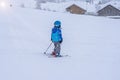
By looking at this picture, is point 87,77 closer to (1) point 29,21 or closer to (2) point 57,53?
(2) point 57,53

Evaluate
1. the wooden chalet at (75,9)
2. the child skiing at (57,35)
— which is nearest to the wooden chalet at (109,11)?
the wooden chalet at (75,9)

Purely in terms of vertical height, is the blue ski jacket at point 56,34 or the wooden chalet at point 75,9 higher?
the blue ski jacket at point 56,34

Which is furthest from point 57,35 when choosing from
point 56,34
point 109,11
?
point 109,11

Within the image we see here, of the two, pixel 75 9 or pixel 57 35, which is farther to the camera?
pixel 75 9

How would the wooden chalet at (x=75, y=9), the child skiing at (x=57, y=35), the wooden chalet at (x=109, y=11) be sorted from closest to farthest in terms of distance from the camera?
the child skiing at (x=57, y=35) → the wooden chalet at (x=109, y=11) → the wooden chalet at (x=75, y=9)

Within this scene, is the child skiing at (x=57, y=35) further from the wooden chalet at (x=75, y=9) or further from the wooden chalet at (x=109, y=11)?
the wooden chalet at (x=75, y=9)

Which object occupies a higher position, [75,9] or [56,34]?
[56,34]

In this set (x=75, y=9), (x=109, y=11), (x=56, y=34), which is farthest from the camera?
(x=75, y=9)

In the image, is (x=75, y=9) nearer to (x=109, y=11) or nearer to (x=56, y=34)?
(x=109, y=11)

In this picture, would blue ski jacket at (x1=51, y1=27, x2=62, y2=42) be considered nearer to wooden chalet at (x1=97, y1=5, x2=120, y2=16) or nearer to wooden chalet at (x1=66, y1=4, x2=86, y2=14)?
wooden chalet at (x1=97, y1=5, x2=120, y2=16)

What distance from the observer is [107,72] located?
341 inches

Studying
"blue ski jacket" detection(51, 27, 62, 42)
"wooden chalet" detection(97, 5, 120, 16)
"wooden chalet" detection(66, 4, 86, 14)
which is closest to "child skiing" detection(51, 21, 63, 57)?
"blue ski jacket" detection(51, 27, 62, 42)

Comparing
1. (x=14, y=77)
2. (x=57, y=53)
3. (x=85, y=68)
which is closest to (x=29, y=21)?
(x=57, y=53)

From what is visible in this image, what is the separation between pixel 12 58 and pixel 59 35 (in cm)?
209
